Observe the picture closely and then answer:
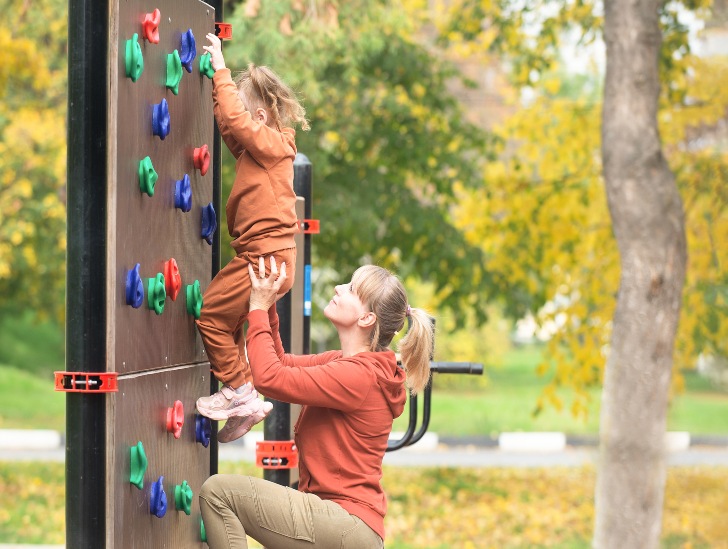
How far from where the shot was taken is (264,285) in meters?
3.11

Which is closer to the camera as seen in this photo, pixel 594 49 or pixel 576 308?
pixel 576 308

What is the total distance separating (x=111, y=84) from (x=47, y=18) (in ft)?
26.5

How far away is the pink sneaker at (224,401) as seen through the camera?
3.33 meters

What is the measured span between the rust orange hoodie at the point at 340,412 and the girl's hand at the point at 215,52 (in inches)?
29.4

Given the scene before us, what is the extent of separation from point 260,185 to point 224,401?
68 cm

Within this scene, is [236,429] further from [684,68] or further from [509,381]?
[509,381]

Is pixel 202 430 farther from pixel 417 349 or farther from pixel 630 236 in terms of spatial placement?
pixel 630 236

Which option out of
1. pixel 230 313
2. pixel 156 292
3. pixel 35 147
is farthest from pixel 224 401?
pixel 35 147

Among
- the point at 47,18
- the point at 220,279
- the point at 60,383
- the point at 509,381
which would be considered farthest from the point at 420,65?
the point at 509,381

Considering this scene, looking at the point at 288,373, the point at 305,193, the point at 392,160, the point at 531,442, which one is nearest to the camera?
the point at 288,373

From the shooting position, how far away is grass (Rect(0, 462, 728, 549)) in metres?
9.40

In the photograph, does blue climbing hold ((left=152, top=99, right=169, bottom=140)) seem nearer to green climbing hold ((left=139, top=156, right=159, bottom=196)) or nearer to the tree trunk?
green climbing hold ((left=139, top=156, right=159, bottom=196))

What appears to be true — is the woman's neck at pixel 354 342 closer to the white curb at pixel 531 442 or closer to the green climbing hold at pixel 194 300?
the green climbing hold at pixel 194 300

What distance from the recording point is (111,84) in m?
2.78
